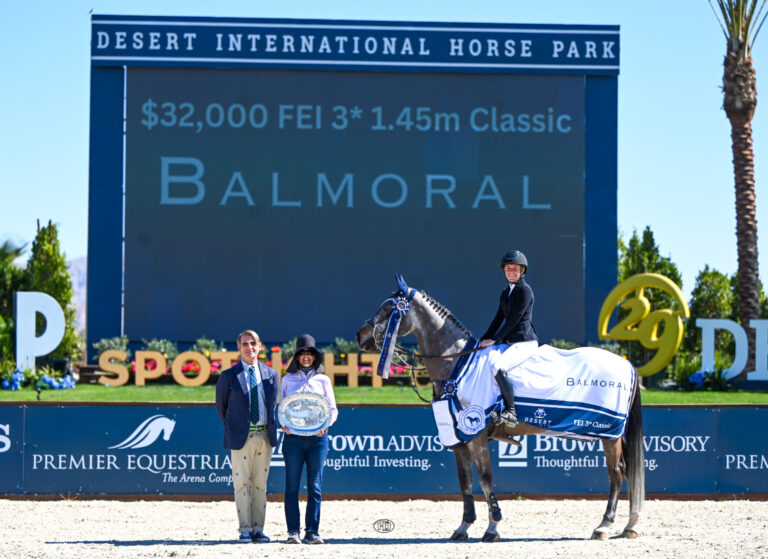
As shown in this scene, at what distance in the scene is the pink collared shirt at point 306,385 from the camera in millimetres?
10375

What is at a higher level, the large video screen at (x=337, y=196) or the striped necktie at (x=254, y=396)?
the large video screen at (x=337, y=196)

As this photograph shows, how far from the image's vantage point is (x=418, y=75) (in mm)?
30594

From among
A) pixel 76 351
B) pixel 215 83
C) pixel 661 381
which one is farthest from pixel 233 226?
pixel 661 381

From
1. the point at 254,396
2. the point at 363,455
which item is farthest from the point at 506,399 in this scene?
the point at 363,455

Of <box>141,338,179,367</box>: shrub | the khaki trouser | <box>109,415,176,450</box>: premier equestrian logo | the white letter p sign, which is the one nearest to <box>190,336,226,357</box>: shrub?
<box>141,338,179,367</box>: shrub

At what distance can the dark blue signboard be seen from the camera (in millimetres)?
29375

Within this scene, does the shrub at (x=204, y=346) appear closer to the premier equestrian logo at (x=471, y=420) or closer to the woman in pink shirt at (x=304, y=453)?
the woman in pink shirt at (x=304, y=453)

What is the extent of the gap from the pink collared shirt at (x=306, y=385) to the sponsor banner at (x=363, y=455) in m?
3.99

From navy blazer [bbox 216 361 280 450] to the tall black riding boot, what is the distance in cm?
218

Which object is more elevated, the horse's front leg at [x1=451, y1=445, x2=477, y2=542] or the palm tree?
the palm tree

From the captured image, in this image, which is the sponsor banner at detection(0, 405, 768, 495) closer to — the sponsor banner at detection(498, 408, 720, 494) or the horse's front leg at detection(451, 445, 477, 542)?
the sponsor banner at detection(498, 408, 720, 494)

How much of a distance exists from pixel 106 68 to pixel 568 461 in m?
20.7

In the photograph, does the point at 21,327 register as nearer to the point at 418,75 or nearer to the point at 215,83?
the point at 215,83

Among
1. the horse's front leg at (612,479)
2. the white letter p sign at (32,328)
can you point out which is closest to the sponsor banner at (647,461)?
the horse's front leg at (612,479)
